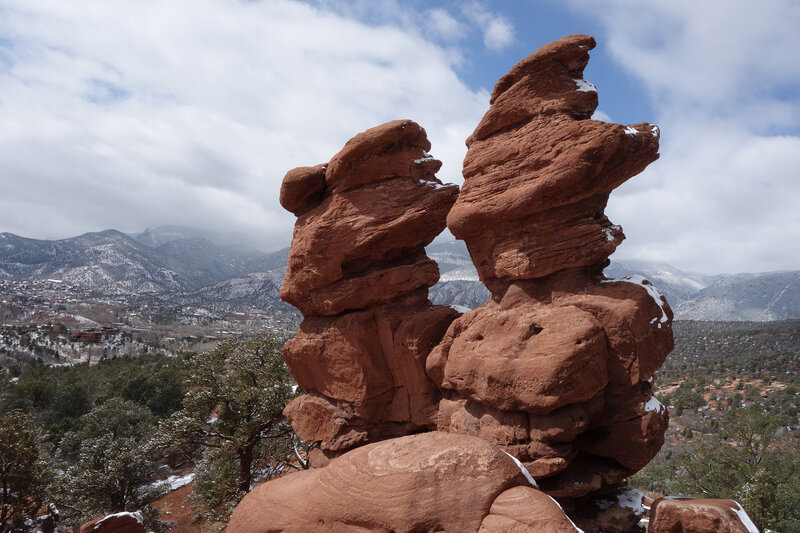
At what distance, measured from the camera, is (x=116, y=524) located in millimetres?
17875

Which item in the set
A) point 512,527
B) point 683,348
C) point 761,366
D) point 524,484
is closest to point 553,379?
point 524,484

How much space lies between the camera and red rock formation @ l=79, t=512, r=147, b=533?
17.2 metres

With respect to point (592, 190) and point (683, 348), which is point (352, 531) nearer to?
point (592, 190)

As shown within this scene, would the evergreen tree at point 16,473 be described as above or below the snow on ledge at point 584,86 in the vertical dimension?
below

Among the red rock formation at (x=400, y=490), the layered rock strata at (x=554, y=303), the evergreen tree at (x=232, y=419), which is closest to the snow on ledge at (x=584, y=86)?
the layered rock strata at (x=554, y=303)

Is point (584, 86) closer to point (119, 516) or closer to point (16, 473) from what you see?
point (119, 516)

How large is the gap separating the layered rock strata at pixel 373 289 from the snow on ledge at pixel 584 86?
596cm

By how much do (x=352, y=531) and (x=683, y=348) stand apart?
119995 millimetres

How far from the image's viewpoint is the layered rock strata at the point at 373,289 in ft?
55.2

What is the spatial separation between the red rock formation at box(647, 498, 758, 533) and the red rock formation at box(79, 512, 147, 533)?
20341 millimetres

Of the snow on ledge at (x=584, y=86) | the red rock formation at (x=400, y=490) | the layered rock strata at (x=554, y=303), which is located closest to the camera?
the red rock formation at (x=400, y=490)

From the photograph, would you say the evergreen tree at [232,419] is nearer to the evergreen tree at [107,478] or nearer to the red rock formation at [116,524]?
the red rock formation at [116,524]

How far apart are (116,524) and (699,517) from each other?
21.6 m

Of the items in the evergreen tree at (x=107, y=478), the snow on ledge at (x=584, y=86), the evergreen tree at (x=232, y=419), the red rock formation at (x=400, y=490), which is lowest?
the evergreen tree at (x=107, y=478)
